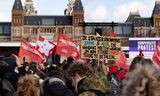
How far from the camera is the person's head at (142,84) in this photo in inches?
92.6

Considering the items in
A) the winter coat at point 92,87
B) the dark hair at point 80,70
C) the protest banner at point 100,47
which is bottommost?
the protest banner at point 100,47

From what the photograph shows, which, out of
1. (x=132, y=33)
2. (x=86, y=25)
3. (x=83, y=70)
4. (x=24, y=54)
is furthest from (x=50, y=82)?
(x=132, y=33)

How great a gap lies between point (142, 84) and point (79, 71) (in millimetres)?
1979

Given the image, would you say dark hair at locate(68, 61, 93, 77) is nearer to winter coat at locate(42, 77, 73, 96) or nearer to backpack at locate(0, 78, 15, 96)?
winter coat at locate(42, 77, 73, 96)

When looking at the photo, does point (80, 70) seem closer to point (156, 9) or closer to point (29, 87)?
point (29, 87)

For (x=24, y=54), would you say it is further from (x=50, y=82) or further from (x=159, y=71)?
(x=159, y=71)

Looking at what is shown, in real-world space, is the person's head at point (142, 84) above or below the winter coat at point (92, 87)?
above

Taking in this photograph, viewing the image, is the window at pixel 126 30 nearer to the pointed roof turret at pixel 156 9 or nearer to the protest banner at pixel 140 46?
the pointed roof turret at pixel 156 9

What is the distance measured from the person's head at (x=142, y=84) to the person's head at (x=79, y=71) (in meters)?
1.84

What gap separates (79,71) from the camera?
4.32m

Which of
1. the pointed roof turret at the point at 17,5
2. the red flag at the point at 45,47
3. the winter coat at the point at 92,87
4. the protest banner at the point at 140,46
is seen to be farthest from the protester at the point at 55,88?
the pointed roof turret at the point at 17,5

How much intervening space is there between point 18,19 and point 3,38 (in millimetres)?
5872

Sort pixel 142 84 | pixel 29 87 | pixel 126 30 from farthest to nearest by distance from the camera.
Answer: pixel 126 30 → pixel 29 87 → pixel 142 84

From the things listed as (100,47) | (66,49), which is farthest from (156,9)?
(100,47)
